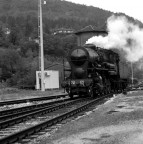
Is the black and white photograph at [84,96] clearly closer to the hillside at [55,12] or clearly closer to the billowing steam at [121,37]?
the billowing steam at [121,37]

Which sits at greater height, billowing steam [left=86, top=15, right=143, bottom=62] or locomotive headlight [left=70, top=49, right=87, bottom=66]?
billowing steam [left=86, top=15, right=143, bottom=62]

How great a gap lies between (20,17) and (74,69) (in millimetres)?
154022

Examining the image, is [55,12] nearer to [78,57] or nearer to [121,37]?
[121,37]

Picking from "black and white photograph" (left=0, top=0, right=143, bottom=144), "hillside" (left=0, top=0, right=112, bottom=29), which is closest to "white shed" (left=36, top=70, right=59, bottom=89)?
"black and white photograph" (left=0, top=0, right=143, bottom=144)

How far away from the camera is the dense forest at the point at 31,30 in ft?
255

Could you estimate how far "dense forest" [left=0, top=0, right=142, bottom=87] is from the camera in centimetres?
7762

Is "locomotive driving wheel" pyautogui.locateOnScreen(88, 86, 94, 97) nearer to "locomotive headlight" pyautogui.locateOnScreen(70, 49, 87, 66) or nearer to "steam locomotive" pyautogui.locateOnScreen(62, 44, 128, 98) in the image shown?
"steam locomotive" pyautogui.locateOnScreen(62, 44, 128, 98)

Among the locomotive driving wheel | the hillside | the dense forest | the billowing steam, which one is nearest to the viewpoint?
the locomotive driving wheel

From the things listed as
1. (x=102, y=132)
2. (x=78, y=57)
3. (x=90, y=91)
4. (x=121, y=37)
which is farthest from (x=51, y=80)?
(x=102, y=132)

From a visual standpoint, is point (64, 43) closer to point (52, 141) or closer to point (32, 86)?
point (32, 86)

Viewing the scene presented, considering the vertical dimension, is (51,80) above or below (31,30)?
below

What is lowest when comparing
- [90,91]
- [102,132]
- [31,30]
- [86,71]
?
[102,132]

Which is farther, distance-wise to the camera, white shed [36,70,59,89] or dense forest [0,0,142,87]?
dense forest [0,0,142,87]

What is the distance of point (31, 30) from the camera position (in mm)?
151750
